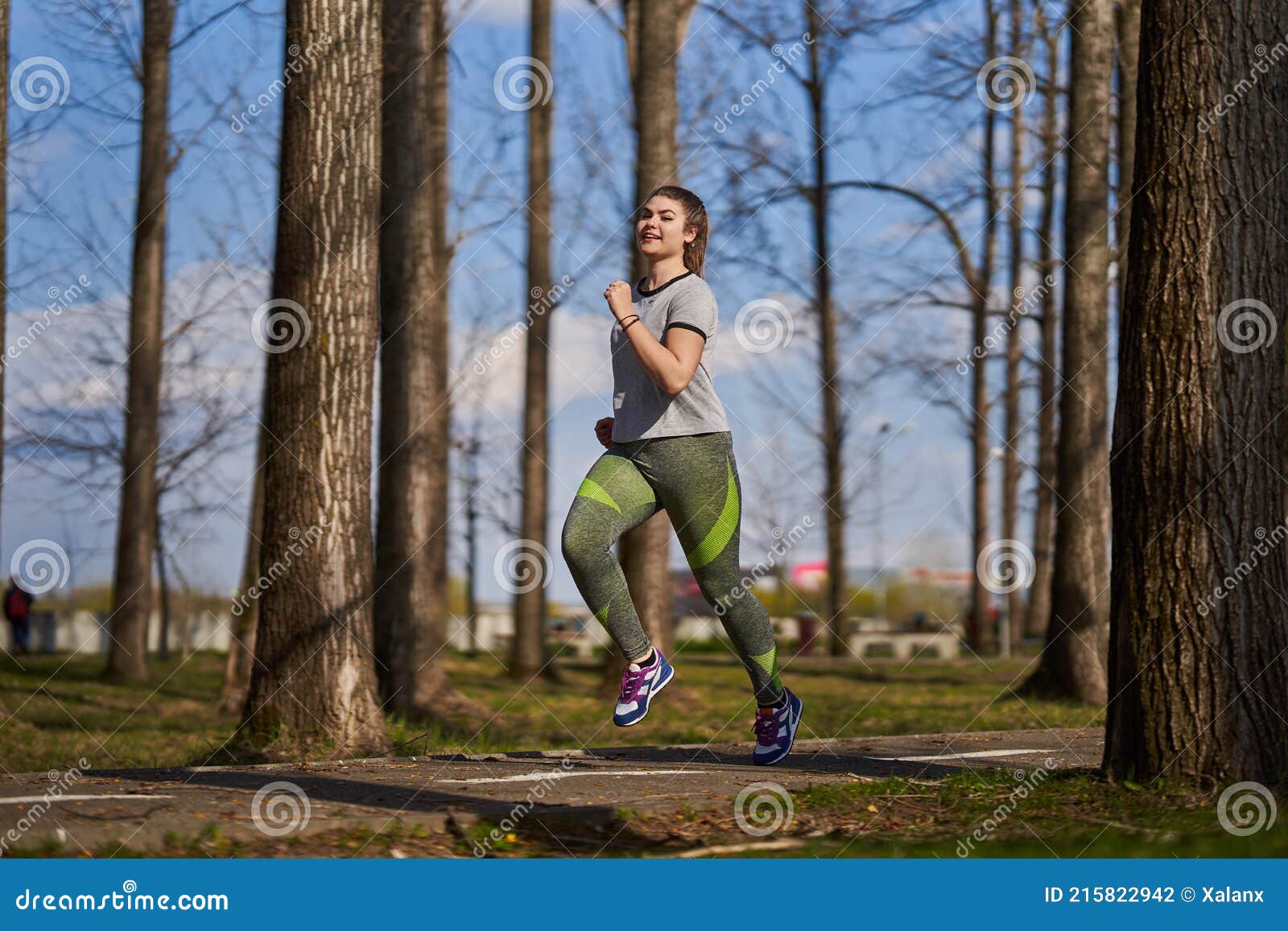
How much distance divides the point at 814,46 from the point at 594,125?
15.8ft

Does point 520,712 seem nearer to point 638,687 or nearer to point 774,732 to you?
point 774,732

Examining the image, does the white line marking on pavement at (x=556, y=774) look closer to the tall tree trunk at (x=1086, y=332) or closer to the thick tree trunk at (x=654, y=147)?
the thick tree trunk at (x=654, y=147)

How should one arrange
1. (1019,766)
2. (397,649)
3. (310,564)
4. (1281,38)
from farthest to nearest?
(397,649) < (310,564) < (1019,766) < (1281,38)

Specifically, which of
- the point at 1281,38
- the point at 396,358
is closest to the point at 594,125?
the point at 396,358

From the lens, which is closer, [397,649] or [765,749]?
[765,749]

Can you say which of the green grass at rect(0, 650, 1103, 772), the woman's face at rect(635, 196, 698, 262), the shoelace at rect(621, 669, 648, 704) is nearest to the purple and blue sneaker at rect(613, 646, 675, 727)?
the shoelace at rect(621, 669, 648, 704)

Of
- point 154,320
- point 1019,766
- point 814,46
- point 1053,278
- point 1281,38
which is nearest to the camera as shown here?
point 1281,38

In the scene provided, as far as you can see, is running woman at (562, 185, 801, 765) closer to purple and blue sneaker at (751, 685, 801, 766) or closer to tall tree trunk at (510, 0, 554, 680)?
purple and blue sneaker at (751, 685, 801, 766)

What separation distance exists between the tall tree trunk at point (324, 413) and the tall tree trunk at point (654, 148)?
6.59 meters

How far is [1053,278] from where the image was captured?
1791 cm

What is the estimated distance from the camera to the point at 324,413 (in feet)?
26.1

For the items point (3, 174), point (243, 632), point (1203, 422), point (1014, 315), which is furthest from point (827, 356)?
point (1203, 422)

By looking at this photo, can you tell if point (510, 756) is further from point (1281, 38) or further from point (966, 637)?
point (966, 637)

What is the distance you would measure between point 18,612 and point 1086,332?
22.5 metres
